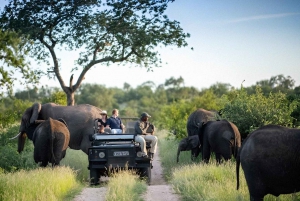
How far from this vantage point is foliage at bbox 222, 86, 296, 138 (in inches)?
697

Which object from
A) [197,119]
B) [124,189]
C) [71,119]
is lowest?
[124,189]

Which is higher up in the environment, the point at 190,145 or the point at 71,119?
the point at 71,119

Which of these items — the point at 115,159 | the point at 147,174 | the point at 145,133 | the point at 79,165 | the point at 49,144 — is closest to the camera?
the point at 115,159

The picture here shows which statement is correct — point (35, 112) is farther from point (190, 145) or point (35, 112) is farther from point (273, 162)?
point (273, 162)

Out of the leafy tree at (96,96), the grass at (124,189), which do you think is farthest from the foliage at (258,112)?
the leafy tree at (96,96)

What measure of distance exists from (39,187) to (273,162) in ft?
16.7

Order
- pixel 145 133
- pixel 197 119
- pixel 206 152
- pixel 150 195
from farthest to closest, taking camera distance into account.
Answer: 1. pixel 197 119
2. pixel 206 152
3. pixel 145 133
4. pixel 150 195

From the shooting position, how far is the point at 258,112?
1792cm

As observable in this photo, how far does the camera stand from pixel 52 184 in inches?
477

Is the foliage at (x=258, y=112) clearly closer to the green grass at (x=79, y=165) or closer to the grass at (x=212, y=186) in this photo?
the grass at (x=212, y=186)

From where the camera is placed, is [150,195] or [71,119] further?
[71,119]

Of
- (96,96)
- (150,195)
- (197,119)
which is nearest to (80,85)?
(197,119)

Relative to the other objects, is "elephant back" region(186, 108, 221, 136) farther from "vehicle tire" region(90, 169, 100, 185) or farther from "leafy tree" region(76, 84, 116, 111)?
"leafy tree" region(76, 84, 116, 111)

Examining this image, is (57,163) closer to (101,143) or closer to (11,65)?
(101,143)
